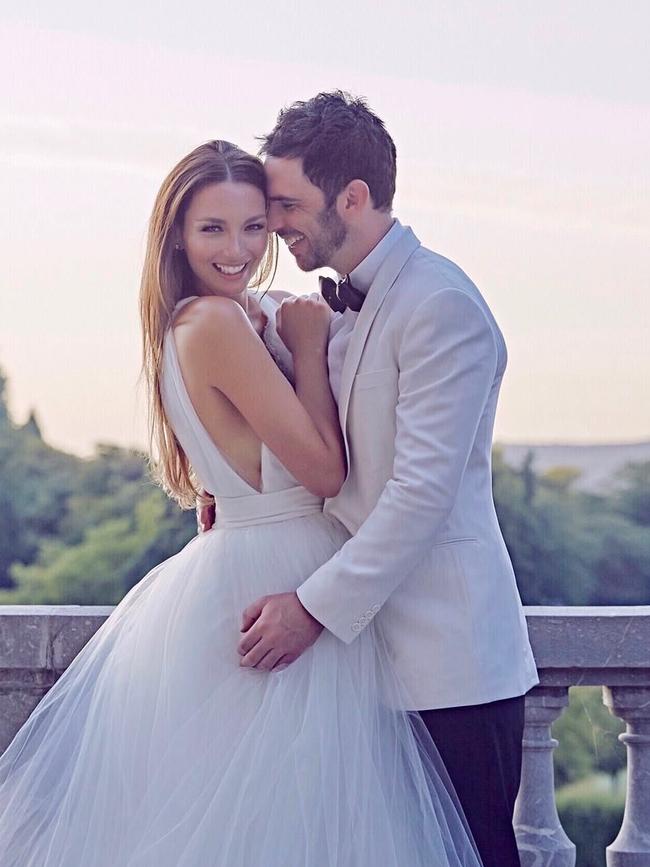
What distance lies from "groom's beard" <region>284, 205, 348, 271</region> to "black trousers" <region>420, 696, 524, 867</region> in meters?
1.04

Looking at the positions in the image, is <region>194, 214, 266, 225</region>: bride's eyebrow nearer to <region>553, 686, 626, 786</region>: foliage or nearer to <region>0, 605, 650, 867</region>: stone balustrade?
<region>0, 605, 650, 867</region>: stone balustrade

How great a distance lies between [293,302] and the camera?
3.29m

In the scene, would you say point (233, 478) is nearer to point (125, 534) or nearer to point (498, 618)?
point (498, 618)

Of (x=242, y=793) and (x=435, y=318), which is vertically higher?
(x=435, y=318)

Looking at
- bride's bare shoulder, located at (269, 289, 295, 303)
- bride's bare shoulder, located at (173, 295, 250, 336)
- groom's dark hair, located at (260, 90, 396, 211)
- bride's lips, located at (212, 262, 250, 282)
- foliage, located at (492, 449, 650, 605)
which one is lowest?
foliage, located at (492, 449, 650, 605)

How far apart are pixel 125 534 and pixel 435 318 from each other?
57.2 metres

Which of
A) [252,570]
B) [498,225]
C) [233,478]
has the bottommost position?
[252,570]

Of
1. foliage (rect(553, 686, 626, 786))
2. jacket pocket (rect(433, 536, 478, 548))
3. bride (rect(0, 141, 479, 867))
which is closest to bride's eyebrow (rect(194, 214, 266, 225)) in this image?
bride (rect(0, 141, 479, 867))

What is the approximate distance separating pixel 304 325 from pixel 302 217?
25cm

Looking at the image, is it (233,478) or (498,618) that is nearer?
(498,618)

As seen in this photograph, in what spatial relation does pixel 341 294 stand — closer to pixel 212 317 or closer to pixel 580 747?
pixel 212 317

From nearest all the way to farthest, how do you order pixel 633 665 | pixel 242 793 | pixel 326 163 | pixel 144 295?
pixel 242 793
pixel 326 163
pixel 144 295
pixel 633 665

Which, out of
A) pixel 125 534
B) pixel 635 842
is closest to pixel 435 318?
pixel 635 842

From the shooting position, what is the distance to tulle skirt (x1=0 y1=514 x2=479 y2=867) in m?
2.89
